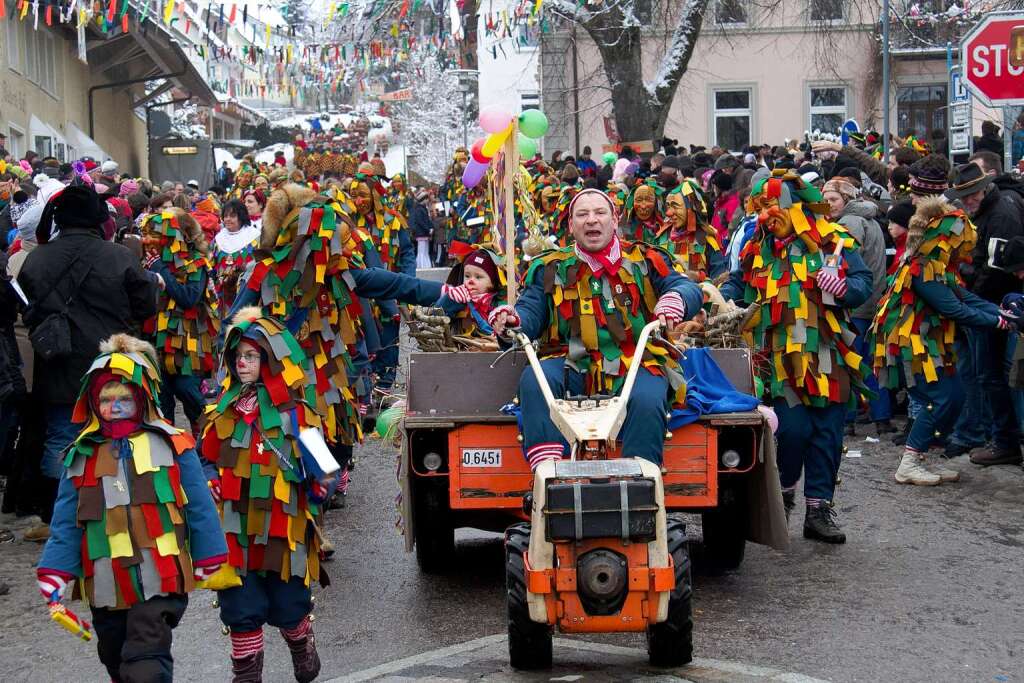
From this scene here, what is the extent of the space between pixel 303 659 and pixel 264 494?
2.15ft

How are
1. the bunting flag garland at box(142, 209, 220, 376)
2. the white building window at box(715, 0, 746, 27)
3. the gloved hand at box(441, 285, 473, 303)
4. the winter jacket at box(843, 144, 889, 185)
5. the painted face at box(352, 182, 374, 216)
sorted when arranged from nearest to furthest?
the gloved hand at box(441, 285, 473, 303) < the bunting flag garland at box(142, 209, 220, 376) < the painted face at box(352, 182, 374, 216) < the winter jacket at box(843, 144, 889, 185) < the white building window at box(715, 0, 746, 27)

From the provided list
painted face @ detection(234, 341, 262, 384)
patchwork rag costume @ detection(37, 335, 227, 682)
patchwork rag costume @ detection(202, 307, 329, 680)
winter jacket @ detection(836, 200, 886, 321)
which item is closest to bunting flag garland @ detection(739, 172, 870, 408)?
winter jacket @ detection(836, 200, 886, 321)

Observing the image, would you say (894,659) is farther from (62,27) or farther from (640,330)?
(62,27)

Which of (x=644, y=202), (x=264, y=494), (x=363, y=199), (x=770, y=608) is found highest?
(x=363, y=199)

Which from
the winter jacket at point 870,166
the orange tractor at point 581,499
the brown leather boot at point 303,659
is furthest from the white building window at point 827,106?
the brown leather boot at point 303,659

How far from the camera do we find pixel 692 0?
2639 centimetres

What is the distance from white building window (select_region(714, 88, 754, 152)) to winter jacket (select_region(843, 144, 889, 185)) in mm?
24236

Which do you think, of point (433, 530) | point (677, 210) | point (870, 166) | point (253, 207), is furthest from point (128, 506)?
point (870, 166)

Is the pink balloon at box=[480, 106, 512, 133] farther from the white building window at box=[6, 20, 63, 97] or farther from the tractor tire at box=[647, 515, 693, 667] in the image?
the white building window at box=[6, 20, 63, 97]

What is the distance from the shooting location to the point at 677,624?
565cm

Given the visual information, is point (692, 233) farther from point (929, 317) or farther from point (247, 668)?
point (247, 668)

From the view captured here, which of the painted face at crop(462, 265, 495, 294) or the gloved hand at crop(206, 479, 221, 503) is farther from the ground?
the painted face at crop(462, 265, 495, 294)

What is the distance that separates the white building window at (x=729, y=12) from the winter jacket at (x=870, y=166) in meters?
12.2

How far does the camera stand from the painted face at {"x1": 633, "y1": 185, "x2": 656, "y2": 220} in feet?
42.0
